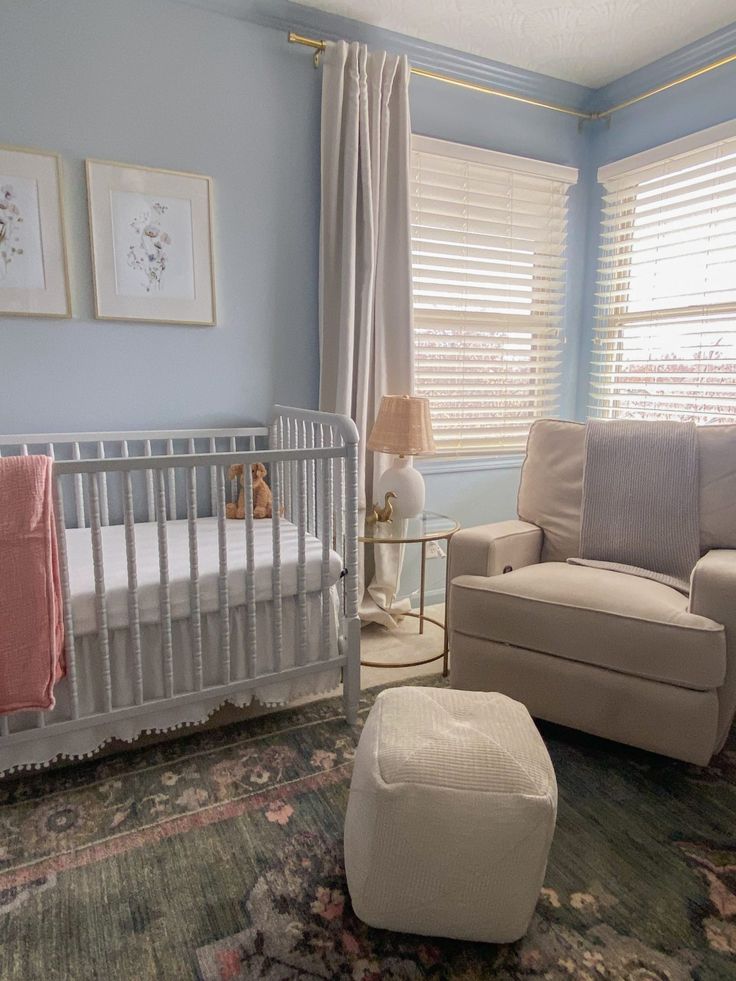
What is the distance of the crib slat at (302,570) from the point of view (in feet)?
5.98

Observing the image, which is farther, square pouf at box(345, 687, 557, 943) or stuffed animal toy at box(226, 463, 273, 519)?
stuffed animal toy at box(226, 463, 273, 519)

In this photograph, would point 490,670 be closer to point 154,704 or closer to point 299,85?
point 154,704

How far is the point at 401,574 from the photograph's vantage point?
2.94 meters

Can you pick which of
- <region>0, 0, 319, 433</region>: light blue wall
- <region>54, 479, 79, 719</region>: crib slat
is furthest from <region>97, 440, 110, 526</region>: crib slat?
<region>54, 479, 79, 719</region>: crib slat

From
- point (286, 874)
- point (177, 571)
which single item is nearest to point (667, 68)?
point (177, 571)

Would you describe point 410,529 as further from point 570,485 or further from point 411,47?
point 411,47

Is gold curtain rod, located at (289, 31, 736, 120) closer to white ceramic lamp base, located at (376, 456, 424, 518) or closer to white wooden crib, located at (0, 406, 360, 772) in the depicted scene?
white wooden crib, located at (0, 406, 360, 772)

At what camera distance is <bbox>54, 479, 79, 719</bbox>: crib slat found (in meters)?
1.52

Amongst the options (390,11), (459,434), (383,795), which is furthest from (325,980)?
(390,11)

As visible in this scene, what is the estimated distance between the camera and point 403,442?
2357mm

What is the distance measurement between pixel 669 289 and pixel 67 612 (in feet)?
8.86

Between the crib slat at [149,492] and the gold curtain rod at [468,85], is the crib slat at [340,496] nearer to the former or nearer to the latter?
the crib slat at [149,492]

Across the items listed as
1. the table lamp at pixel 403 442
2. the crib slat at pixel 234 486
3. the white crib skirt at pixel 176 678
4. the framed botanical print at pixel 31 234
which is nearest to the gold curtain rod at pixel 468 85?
the framed botanical print at pixel 31 234

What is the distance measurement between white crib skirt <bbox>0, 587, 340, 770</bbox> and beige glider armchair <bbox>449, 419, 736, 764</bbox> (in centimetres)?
44
